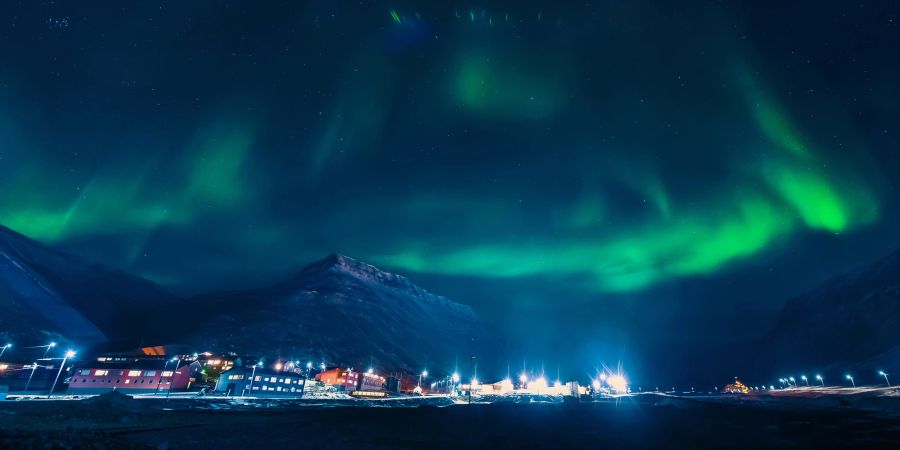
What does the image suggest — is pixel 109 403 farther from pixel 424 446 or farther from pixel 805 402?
pixel 805 402

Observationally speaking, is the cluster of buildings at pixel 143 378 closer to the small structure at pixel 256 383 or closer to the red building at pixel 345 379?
the small structure at pixel 256 383

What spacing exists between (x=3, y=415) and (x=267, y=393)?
80.9m

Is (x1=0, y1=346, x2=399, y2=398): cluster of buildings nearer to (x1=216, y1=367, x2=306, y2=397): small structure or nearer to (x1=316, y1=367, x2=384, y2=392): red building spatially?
(x1=216, y1=367, x2=306, y2=397): small structure

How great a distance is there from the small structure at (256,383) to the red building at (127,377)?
15224mm

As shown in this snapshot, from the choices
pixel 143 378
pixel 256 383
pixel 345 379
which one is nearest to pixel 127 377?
pixel 143 378

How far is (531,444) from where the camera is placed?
5725cm

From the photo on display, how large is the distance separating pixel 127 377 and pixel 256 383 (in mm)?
34726

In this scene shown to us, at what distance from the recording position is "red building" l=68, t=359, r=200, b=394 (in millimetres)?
115312

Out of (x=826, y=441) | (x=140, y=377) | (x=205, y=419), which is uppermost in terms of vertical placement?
(x=140, y=377)

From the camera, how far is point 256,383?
124 meters

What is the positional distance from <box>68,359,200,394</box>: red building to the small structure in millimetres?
15224

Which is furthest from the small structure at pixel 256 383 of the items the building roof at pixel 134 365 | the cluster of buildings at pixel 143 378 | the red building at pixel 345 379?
the red building at pixel 345 379

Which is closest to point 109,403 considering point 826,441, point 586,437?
point 586,437

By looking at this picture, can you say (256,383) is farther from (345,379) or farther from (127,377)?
(345,379)
